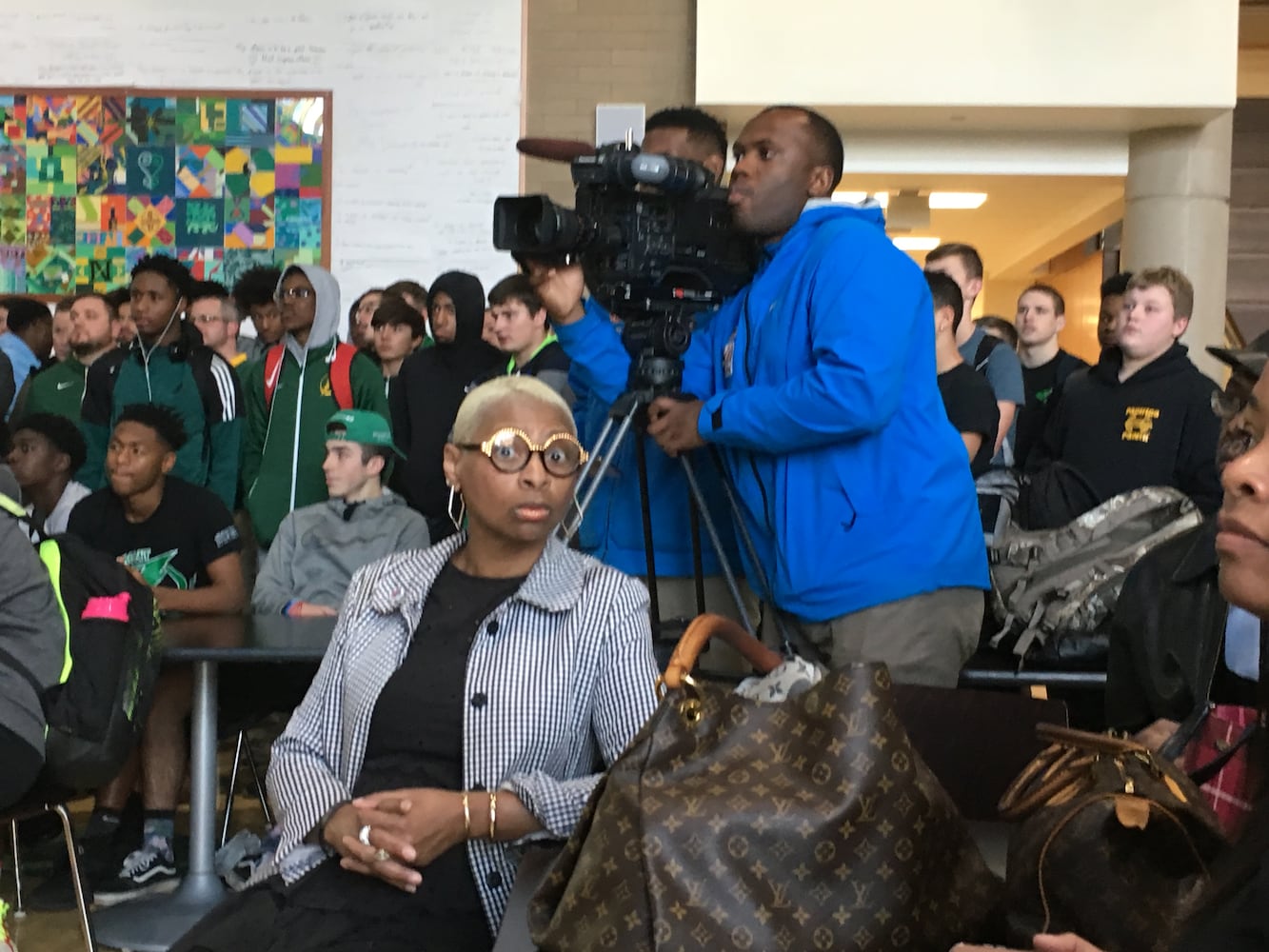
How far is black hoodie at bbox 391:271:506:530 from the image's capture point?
13.2 feet

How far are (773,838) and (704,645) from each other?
239 mm

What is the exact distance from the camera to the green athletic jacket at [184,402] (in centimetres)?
437

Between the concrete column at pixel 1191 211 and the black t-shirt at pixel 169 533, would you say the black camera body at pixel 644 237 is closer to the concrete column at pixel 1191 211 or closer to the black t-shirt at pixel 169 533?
the black t-shirt at pixel 169 533

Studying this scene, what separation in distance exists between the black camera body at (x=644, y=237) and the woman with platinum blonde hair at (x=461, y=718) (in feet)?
1.39

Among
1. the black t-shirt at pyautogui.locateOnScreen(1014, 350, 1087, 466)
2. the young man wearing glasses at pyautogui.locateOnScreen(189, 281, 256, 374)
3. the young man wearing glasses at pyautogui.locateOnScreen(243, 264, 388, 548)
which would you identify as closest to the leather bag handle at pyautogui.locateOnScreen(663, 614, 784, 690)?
the young man wearing glasses at pyautogui.locateOnScreen(243, 264, 388, 548)

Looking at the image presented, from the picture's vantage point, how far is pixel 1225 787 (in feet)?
4.45

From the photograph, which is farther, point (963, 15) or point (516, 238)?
point (963, 15)

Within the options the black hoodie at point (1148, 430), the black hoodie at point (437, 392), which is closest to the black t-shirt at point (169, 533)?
the black hoodie at point (437, 392)

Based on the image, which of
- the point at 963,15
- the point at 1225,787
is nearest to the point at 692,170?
the point at 1225,787

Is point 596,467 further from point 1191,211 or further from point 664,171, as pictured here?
point 1191,211

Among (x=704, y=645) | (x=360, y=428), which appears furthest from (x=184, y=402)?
(x=704, y=645)

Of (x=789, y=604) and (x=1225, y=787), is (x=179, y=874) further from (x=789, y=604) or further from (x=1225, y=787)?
(x=1225, y=787)

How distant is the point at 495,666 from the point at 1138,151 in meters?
5.86

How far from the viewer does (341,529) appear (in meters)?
3.62
